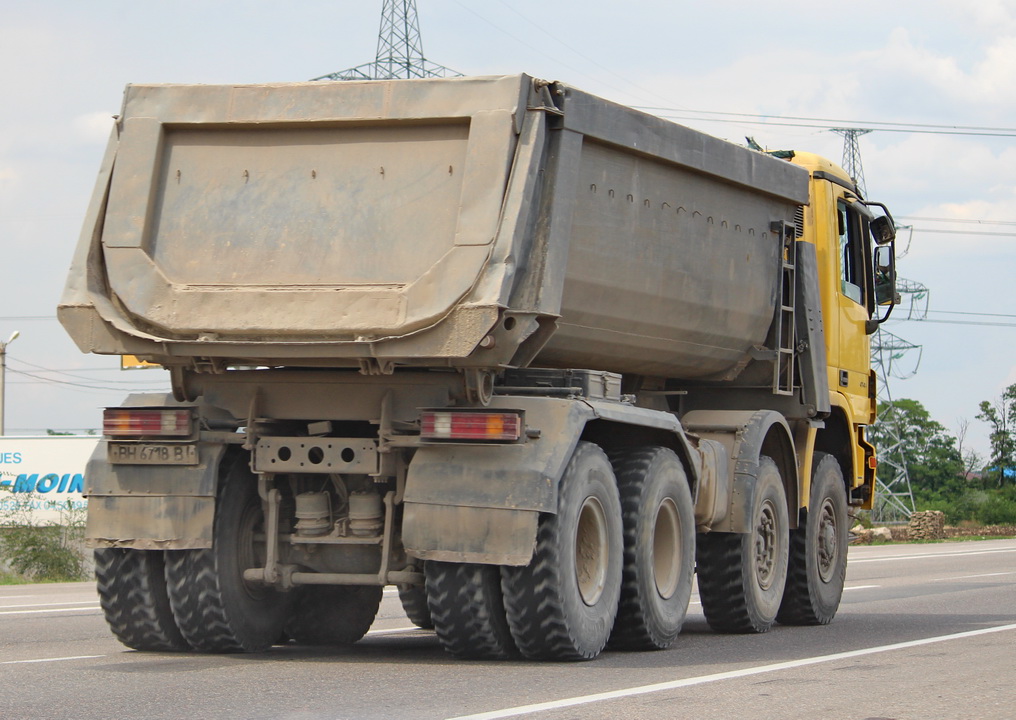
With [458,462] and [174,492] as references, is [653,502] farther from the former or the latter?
[174,492]

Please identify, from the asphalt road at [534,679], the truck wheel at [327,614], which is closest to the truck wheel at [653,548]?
the asphalt road at [534,679]

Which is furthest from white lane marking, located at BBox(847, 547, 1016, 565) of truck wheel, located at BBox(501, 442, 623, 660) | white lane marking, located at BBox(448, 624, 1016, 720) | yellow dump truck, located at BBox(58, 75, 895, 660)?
truck wheel, located at BBox(501, 442, 623, 660)

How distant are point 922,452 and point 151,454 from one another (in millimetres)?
70507

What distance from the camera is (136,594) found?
29.9 feet

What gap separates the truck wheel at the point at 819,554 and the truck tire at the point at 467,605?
4.62 metres

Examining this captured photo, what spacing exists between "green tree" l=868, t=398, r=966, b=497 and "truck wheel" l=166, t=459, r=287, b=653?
61.8 m

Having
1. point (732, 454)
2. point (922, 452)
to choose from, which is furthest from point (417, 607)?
point (922, 452)

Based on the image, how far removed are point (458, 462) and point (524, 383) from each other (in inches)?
37.9

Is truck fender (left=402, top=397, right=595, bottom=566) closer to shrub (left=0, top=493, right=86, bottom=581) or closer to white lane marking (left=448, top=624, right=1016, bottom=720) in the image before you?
white lane marking (left=448, top=624, right=1016, bottom=720)

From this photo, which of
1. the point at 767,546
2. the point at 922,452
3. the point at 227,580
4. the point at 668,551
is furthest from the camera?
the point at 922,452

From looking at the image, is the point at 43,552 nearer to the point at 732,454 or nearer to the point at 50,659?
the point at 732,454

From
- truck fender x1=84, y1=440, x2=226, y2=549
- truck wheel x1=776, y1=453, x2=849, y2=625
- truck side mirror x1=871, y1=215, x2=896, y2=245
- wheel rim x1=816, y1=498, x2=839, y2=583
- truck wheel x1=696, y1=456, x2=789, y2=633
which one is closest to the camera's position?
truck fender x1=84, y1=440, x2=226, y2=549

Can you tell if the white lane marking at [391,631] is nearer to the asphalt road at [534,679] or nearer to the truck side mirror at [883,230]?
the asphalt road at [534,679]

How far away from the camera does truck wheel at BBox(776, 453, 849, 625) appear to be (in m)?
12.6
